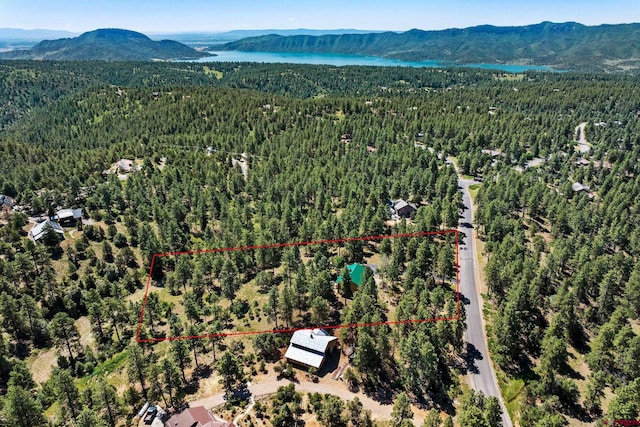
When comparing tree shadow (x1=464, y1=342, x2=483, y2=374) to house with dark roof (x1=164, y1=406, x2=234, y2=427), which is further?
tree shadow (x1=464, y1=342, x2=483, y2=374)

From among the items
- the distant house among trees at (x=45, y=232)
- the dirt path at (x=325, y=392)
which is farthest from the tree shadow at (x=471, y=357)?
the distant house among trees at (x=45, y=232)

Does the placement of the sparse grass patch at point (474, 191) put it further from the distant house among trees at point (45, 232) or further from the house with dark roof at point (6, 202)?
the house with dark roof at point (6, 202)

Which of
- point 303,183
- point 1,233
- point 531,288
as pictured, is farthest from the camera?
point 303,183

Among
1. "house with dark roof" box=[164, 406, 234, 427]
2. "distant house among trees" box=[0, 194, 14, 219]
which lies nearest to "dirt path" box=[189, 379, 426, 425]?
"house with dark roof" box=[164, 406, 234, 427]

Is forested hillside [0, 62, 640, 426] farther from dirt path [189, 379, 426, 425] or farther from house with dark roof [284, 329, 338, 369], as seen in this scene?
house with dark roof [284, 329, 338, 369]

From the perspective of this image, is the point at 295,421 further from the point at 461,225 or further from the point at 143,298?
the point at 461,225

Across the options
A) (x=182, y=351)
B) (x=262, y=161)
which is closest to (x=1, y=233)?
(x=182, y=351)
